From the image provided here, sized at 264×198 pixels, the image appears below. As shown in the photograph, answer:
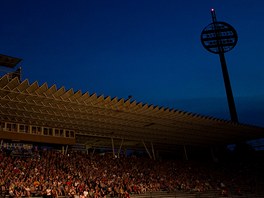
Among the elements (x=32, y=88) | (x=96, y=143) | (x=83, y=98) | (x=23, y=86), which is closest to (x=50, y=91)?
(x=32, y=88)

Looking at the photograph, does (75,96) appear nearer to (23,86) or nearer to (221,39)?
(23,86)

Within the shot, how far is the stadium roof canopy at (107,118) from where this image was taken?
2231 centimetres

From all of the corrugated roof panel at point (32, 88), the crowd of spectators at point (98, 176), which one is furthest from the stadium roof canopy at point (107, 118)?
the crowd of spectators at point (98, 176)

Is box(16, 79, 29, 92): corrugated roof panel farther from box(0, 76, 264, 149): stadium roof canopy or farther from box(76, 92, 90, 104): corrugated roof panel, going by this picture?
box(76, 92, 90, 104): corrugated roof panel

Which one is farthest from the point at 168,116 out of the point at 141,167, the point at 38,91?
the point at 38,91

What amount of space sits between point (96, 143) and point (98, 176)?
13458mm

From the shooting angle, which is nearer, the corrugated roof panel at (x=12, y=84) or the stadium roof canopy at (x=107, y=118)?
the corrugated roof panel at (x=12, y=84)

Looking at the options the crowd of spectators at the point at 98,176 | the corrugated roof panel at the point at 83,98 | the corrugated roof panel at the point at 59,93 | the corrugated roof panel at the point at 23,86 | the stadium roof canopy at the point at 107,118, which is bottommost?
the crowd of spectators at the point at 98,176

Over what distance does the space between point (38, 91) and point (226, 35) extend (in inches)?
1848

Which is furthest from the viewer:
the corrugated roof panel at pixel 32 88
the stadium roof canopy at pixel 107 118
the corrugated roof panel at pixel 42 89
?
the stadium roof canopy at pixel 107 118

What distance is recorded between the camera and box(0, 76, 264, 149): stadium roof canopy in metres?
22.3

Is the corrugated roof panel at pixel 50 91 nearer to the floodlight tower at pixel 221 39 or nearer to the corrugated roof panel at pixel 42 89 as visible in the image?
the corrugated roof panel at pixel 42 89

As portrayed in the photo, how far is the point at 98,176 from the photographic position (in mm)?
25891

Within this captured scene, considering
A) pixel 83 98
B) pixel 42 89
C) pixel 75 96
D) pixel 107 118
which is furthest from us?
pixel 107 118
